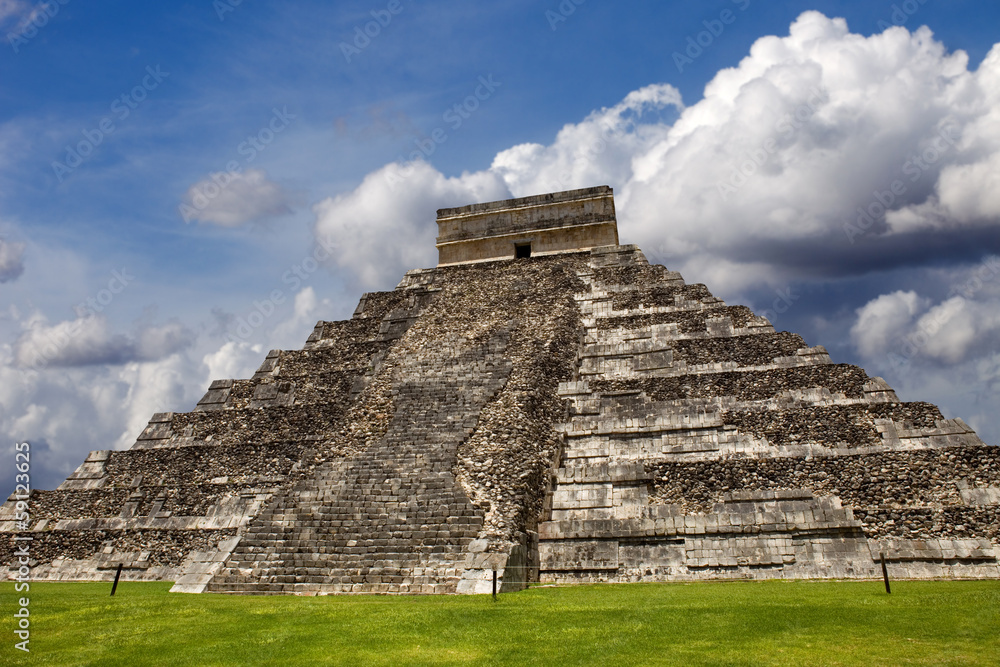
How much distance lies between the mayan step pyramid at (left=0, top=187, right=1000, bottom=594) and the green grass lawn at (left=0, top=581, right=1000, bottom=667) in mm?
2151

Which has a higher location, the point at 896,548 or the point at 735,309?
the point at 735,309

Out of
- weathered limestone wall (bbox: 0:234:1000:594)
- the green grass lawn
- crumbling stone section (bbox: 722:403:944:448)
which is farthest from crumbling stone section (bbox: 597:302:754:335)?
the green grass lawn

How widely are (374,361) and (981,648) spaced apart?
16.0 m

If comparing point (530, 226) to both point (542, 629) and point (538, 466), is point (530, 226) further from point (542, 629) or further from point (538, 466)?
point (542, 629)

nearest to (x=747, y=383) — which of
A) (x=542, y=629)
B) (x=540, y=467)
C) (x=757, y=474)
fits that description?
(x=757, y=474)

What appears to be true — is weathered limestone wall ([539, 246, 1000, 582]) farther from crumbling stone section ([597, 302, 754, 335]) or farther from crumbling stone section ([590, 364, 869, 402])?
crumbling stone section ([597, 302, 754, 335])

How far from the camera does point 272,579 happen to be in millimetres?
12258

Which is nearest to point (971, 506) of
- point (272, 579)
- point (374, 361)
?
point (272, 579)

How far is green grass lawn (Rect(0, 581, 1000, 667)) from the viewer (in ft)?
22.1

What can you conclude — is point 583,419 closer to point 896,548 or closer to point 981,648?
point 896,548

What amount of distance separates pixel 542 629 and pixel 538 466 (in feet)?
22.1

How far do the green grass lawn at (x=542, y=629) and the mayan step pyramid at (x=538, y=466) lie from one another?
2.15 meters

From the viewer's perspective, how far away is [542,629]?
25.9 ft

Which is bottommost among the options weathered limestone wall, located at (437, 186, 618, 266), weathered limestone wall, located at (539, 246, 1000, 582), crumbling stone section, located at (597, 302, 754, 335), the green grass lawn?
the green grass lawn
